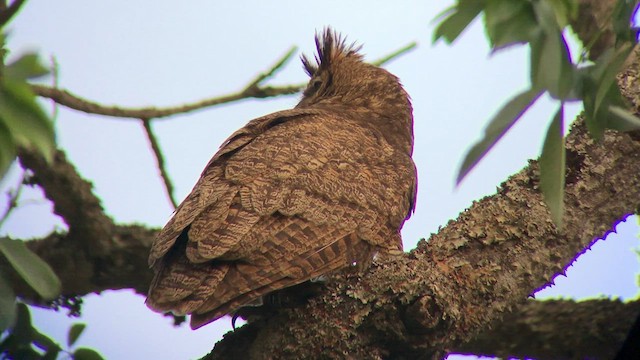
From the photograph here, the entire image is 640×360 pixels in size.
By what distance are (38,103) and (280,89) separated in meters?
3.35

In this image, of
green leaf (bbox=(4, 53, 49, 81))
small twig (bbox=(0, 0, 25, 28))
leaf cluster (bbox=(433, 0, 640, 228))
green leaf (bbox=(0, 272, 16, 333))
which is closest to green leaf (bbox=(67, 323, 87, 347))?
green leaf (bbox=(0, 272, 16, 333))

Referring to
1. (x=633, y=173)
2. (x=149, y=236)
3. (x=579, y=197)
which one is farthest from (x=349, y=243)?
(x=149, y=236)

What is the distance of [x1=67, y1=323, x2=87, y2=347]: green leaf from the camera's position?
149 inches

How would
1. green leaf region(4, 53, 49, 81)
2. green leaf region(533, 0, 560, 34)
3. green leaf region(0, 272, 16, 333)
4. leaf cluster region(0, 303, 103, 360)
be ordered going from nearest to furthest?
green leaf region(4, 53, 49, 81) → green leaf region(533, 0, 560, 34) → green leaf region(0, 272, 16, 333) → leaf cluster region(0, 303, 103, 360)

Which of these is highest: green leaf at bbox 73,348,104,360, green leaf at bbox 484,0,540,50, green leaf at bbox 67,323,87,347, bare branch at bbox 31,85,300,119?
bare branch at bbox 31,85,300,119

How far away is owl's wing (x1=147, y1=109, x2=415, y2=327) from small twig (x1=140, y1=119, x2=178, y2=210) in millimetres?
562

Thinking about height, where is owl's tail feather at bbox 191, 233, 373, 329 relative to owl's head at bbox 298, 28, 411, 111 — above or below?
below

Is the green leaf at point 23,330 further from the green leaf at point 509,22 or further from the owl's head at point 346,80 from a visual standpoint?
the owl's head at point 346,80

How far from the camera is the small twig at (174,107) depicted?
5016 mm

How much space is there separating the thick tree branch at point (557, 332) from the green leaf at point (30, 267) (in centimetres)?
337

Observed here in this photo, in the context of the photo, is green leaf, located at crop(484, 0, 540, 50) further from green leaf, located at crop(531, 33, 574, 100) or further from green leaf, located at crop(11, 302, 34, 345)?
green leaf, located at crop(11, 302, 34, 345)

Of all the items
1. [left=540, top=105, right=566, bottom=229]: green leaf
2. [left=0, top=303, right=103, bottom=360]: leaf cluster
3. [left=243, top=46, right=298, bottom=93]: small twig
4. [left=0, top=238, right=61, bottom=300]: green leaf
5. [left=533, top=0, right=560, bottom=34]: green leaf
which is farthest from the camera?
[left=243, top=46, right=298, bottom=93]: small twig

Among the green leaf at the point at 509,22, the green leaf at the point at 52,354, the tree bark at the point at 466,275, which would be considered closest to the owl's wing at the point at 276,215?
the tree bark at the point at 466,275

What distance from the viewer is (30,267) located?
276 cm
